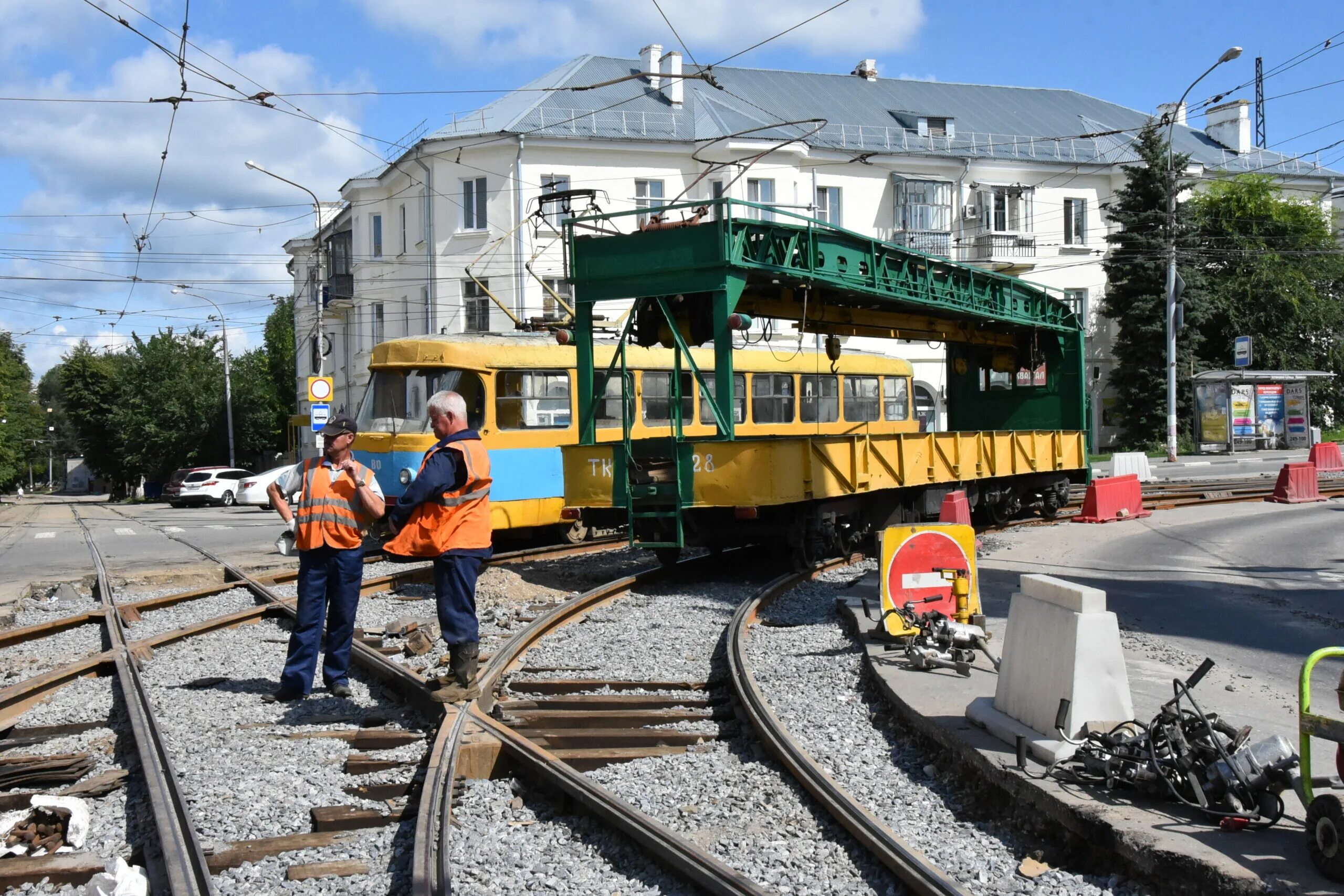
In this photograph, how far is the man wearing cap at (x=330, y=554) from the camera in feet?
23.8

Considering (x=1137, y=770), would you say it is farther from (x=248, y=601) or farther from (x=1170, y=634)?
(x=248, y=601)

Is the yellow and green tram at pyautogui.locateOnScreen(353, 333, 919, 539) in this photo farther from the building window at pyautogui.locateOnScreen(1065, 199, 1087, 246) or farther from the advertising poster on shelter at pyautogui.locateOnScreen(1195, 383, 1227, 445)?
the building window at pyautogui.locateOnScreen(1065, 199, 1087, 246)

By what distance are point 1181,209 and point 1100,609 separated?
143ft

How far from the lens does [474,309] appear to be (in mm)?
38750

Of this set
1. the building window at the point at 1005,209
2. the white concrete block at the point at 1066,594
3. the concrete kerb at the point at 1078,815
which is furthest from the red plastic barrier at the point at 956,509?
the building window at the point at 1005,209

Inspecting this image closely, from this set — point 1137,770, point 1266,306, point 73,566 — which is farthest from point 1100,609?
point 1266,306

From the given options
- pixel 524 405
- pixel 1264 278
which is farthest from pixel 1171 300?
pixel 524 405

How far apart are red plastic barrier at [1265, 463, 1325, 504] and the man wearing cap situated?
67.3 feet

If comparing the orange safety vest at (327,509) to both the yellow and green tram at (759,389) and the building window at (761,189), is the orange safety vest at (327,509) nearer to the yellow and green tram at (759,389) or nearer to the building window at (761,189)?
the yellow and green tram at (759,389)

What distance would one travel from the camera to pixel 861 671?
7824mm

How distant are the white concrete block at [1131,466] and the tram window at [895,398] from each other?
8159 millimetres

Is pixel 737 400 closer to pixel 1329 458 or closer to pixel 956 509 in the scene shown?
pixel 956 509

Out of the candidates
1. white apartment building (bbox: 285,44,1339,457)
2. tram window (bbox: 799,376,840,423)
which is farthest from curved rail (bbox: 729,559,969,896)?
white apartment building (bbox: 285,44,1339,457)

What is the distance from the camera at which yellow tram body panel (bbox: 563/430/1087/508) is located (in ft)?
40.2
